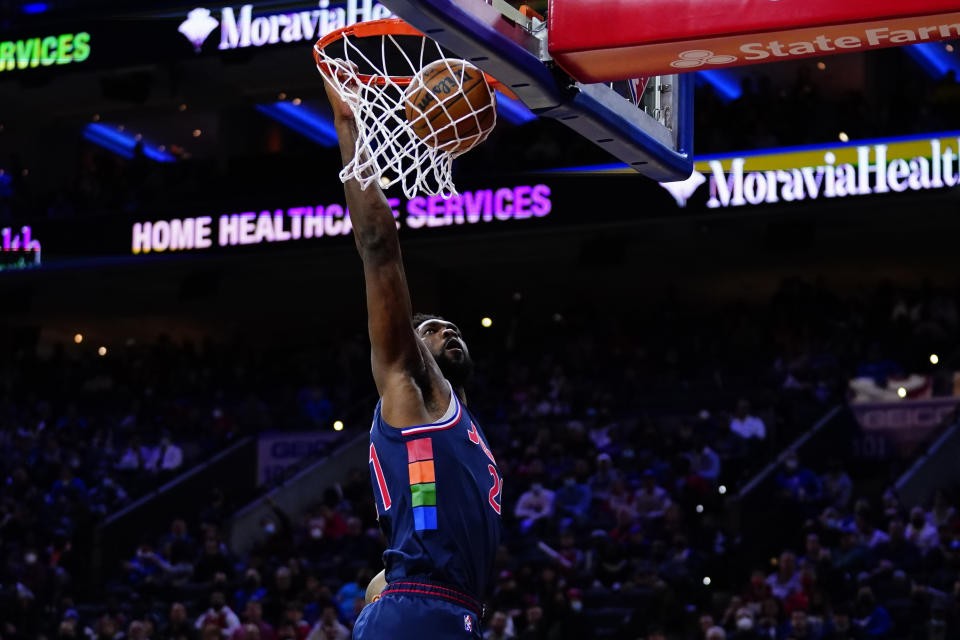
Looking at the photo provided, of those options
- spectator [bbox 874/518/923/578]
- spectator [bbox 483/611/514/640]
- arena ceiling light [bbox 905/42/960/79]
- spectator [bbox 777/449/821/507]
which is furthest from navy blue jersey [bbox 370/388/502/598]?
arena ceiling light [bbox 905/42/960/79]

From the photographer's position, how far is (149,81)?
22828mm

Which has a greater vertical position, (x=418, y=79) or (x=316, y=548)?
(x=418, y=79)

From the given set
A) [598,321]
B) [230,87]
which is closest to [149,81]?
[230,87]

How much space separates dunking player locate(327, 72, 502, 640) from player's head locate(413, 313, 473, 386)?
183 mm

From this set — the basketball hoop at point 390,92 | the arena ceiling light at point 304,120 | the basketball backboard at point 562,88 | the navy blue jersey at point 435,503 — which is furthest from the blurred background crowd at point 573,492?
the navy blue jersey at point 435,503

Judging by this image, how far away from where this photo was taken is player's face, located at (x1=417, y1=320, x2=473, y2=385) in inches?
166

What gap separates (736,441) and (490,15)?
11818mm

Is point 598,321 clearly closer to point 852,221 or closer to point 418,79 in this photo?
point 852,221

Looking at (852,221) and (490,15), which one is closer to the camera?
(490,15)

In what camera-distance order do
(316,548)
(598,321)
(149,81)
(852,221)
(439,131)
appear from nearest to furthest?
1. (439,131)
2. (316,548)
3. (852,221)
4. (598,321)
5. (149,81)

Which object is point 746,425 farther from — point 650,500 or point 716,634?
point 716,634

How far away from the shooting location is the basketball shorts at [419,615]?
3.85 m

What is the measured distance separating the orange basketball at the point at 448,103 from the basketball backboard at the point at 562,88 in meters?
0.20

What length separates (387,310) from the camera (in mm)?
3799
